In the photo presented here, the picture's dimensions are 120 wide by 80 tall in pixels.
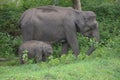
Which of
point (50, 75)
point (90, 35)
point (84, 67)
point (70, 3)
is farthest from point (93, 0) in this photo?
point (50, 75)

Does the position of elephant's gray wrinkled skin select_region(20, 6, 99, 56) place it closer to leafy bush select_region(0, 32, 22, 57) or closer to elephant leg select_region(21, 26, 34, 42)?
elephant leg select_region(21, 26, 34, 42)

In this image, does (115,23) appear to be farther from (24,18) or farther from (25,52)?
(25,52)

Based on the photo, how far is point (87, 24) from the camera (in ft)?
41.5

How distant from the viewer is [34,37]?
484 inches

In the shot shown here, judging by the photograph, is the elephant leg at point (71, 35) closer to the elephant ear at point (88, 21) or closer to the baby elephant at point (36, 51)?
the elephant ear at point (88, 21)

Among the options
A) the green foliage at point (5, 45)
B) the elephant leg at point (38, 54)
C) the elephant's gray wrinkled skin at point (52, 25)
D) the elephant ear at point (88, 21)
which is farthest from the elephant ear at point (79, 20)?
the green foliage at point (5, 45)

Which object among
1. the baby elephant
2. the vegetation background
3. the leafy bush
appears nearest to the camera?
the vegetation background

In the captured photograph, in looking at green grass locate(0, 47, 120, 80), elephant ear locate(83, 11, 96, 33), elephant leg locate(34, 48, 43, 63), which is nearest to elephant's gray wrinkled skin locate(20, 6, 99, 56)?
elephant ear locate(83, 11, 96, 33)

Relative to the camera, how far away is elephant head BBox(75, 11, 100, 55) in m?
12.5

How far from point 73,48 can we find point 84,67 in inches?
110

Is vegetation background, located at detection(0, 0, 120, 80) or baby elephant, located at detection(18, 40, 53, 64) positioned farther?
baby elephant, located at detection(18, 40, 53, 64)

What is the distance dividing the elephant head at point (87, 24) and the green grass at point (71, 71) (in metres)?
1.20

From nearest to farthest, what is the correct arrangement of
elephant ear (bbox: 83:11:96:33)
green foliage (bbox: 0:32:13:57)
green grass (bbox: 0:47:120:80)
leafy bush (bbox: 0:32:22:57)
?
green grass (bbox: 0:47:120:80)
elephant ear (bbox: 83:11:96:33)
green foliage (bbox: 0:32:13:57)
leafy bush (bbox: 0:32:22:57)

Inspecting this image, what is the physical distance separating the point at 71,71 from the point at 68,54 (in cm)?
256
